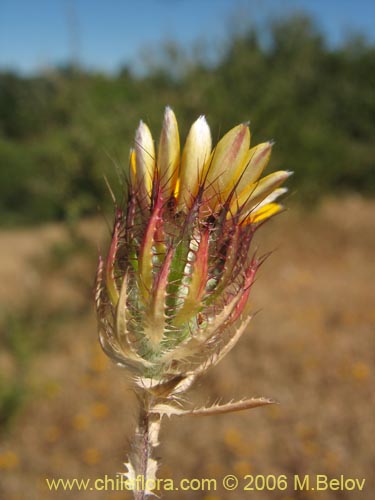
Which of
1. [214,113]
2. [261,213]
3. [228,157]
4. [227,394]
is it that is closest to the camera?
[228,157]

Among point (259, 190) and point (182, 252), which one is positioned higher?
point (259, 190)

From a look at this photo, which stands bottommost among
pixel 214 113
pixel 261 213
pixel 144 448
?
pixel 144 448

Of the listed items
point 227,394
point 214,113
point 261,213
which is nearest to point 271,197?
point 261,213

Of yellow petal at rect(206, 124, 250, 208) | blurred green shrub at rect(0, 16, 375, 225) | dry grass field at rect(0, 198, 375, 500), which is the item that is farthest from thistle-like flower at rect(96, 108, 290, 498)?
blurred green shrub at rect(0, 16, 375, 225)

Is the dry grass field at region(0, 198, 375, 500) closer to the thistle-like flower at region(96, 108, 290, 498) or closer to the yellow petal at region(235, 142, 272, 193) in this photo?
the thistle-like flower at region(96, 108, 290, 498)

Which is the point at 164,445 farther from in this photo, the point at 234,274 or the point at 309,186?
the point at 309,186

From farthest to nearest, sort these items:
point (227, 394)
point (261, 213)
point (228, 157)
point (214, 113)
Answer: point (214, 113) < point (227, 394) < point (261, 213) < point (228, 157)

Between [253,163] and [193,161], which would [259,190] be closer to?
[253,163]
